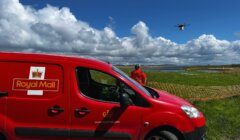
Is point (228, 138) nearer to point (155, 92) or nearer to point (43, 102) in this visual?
point (155, 92)

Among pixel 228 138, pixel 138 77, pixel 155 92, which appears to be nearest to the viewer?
pixel 155 92

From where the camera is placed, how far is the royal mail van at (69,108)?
6492 mm

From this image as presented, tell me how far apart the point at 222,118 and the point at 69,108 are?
6.32 metres

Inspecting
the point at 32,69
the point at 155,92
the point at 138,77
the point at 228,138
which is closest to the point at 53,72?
the point at 32,69

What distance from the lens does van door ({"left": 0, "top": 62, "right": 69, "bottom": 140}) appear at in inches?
255

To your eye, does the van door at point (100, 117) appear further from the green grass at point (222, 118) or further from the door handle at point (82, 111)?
the green grass at point (222, 118)

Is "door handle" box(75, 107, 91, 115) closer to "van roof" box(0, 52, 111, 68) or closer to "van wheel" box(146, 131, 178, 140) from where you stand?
"van roof" box(0, 52, 111, 68)

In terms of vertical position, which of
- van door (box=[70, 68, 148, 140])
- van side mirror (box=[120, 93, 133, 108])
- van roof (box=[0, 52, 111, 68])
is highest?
van roof (box=[0, 52, 111, 68])

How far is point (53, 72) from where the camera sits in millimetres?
6621

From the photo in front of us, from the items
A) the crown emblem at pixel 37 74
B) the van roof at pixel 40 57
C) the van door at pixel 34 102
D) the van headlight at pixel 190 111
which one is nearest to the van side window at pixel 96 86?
the van roof at pixel 40 57

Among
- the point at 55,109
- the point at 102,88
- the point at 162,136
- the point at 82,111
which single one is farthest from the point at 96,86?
the point at 162,136

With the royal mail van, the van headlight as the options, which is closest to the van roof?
the royal mail van

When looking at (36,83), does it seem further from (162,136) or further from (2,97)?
(162,136)

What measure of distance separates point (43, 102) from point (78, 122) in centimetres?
64
